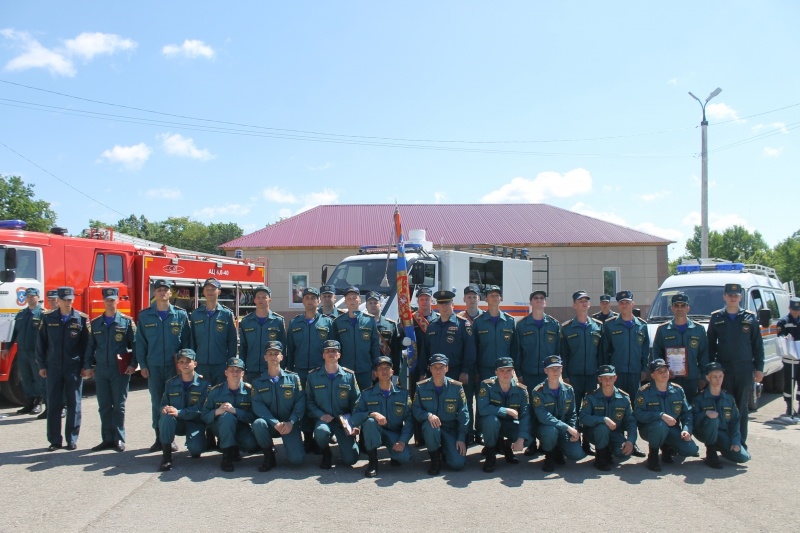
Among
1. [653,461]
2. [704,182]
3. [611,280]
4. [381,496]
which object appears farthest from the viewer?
[611,280]

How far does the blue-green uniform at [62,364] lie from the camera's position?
23.1 feet

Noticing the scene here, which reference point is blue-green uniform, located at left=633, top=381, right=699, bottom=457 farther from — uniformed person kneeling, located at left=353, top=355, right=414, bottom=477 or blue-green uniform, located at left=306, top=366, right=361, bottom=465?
blue-green uniform, located at left=306, top=366, right=361, bottom=465

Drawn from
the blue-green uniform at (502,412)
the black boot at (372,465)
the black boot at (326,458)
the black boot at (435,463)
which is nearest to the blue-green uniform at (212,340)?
the black boot at (326,458)

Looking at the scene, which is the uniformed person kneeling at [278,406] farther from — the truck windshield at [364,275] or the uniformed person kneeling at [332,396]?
the truck windshield at [364,275]

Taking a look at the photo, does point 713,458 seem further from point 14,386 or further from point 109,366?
point 14,386

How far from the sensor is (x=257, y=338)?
7.19m

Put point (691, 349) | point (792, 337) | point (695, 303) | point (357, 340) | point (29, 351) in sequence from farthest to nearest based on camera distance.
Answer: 1. point (695, 303)
2. point (792, 337)
3. point (29, 351)
4. point (357, 340)
5. point (691, 349)

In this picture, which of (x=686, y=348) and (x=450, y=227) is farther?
(x=450, y=227)

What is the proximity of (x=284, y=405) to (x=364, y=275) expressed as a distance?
18.0 feet

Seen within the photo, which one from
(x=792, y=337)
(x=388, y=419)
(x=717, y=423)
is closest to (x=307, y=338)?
(x=388, y=419)

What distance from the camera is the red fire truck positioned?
9555 mm

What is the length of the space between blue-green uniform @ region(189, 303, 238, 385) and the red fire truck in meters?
4.12

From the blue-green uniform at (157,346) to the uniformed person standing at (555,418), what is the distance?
3.92 metres

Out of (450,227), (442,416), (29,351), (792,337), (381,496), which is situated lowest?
(381,496)
